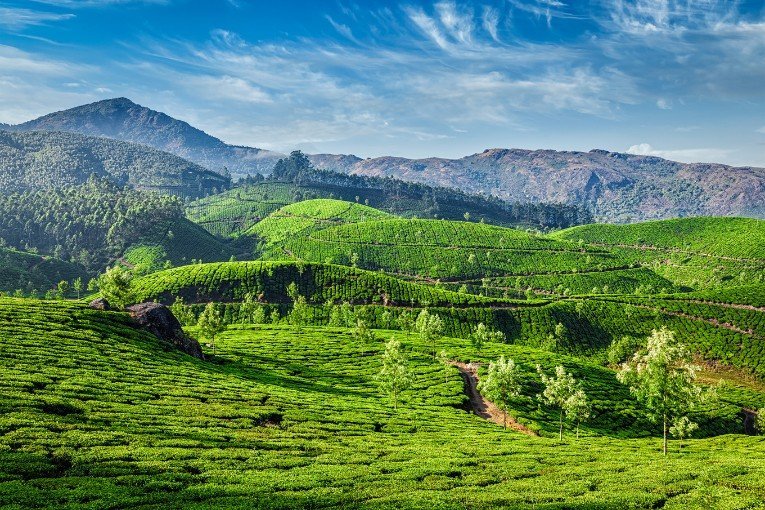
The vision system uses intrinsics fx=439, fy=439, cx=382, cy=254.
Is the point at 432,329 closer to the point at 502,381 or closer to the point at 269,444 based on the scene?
the point at 502,381

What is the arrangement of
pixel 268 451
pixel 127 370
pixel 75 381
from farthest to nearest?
pixel 127 370
pixel 75 381
pixel 268 451

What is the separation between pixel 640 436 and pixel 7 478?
91.8 metres

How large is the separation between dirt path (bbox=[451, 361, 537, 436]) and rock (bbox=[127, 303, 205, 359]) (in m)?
55.9

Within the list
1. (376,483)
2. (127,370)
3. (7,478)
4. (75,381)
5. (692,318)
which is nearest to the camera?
(7,478)

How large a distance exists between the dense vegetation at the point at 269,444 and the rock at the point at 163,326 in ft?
10.7

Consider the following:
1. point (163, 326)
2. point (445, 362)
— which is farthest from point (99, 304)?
point (445, 362)

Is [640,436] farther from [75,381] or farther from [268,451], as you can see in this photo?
[75,381]

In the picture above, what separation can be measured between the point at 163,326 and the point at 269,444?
52.1 metres

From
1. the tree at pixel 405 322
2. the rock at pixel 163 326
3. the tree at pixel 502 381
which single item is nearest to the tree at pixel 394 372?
the tree at pixel 502 381

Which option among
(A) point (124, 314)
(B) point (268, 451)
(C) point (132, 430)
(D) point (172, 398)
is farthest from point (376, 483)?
(A) point (124, 314)

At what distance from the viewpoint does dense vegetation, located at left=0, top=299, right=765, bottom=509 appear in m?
29.9

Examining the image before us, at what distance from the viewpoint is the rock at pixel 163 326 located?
8269 centimetres

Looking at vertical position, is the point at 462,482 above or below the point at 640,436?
above

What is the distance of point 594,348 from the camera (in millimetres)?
179000
